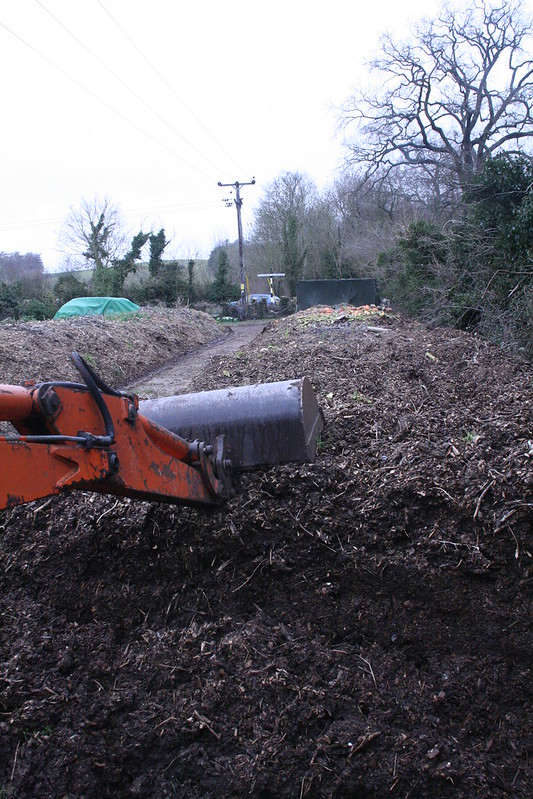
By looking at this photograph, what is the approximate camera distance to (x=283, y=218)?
47.0 metres

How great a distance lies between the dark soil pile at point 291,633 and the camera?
2.38 m

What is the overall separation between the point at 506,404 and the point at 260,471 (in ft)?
7.29

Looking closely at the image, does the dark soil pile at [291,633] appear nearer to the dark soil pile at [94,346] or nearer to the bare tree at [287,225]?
the dark soil pile at [94,346]

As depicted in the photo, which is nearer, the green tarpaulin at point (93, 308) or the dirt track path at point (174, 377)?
the dirt track path at point (174, 377)

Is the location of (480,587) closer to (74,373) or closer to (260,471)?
(260,471)

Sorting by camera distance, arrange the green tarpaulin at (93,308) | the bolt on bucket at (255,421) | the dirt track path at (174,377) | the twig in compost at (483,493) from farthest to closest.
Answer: the green tarpaulin at (93,308) < the dirt track path at (174,377) < the bolt on bucket at (255,421) < the twig in compost at (483,493)

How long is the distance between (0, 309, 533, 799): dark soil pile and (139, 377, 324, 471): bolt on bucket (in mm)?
139

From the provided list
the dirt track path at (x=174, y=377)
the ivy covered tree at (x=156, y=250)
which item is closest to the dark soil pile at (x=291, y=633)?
the dirt track path at (x=174, y=377)

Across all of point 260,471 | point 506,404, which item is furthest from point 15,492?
point 506,404

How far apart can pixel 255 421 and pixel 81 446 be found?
1.89 m

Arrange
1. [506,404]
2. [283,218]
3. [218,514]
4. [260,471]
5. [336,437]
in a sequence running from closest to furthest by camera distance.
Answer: [218,514]
[260,471]
[336,437]
[506,404]
[283,218]

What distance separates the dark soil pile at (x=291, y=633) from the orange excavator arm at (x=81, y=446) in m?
0.74

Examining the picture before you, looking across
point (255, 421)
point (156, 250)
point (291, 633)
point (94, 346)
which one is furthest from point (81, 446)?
point (156, 250)

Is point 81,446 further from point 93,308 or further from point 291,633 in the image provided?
point 93,308
